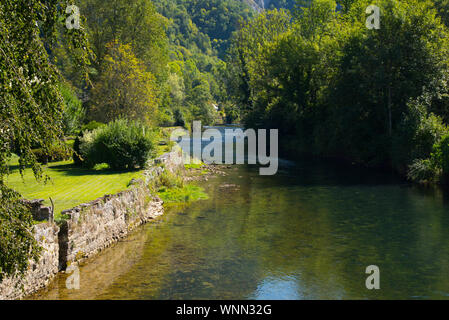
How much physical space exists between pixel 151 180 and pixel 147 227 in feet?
17.2

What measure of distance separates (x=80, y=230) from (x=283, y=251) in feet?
22.2

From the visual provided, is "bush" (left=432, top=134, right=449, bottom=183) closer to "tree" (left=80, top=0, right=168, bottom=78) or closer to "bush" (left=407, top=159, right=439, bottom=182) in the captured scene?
"bush" (left=407, top=159, right=439, bottom=182)

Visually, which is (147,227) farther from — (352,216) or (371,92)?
(371,92)

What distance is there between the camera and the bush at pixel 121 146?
24.9 meters

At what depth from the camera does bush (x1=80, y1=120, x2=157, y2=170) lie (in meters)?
24.9

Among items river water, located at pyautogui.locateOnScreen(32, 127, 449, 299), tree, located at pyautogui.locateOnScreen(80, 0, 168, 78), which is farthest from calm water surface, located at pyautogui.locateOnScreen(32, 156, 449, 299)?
tree, located at pyautogui.locateOnScreen(80, 0, 168, 78)

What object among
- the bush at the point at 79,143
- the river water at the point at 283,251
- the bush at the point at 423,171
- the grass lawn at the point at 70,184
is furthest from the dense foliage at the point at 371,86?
the bush at the point at 79,143

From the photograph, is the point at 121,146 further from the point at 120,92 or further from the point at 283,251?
the point at 120,92

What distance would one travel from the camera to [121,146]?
2495 centimetres

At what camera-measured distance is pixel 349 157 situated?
4200 centimetres

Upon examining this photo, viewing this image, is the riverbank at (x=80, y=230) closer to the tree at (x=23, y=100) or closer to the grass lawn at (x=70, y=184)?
the grass lawn at (x=70, y=184)

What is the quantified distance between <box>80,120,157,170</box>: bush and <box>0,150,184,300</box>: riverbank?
11.9 feet

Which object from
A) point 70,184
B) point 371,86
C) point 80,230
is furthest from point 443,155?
point 80,230
